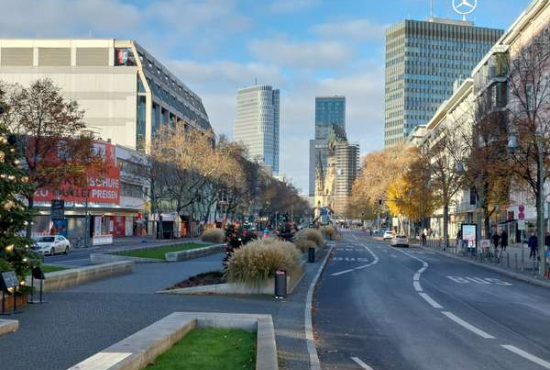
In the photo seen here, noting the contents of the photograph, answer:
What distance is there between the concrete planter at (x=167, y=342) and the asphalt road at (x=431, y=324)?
3.91 ft

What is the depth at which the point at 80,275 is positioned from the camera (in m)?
21.2

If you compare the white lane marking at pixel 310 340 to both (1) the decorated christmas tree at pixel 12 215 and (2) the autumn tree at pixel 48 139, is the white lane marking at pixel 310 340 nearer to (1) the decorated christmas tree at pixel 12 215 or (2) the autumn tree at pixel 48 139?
(1) the decorated christmas tree at pixel 12 215

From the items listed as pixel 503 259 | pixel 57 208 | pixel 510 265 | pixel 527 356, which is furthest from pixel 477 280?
pixel 57 208

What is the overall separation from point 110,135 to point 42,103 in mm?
54207

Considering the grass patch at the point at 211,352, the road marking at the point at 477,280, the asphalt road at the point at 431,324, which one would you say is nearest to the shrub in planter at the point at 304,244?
the road marking at the point at 477,280

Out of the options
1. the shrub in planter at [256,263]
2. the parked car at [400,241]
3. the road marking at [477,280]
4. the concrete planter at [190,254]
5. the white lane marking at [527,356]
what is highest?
the shrub in planter at [256,263]

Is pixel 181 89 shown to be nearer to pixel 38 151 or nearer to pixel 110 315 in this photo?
pixel 38 151

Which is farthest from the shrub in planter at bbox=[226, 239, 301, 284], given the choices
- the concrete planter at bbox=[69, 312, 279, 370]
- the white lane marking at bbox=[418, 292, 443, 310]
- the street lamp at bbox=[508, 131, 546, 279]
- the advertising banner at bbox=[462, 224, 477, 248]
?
the advertising banner at bbox=[462, 224, 477, 248]

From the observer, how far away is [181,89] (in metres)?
120

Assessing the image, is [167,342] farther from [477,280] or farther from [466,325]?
[477,280]

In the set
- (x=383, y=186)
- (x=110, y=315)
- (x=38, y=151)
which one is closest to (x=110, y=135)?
(x=383, y=186)

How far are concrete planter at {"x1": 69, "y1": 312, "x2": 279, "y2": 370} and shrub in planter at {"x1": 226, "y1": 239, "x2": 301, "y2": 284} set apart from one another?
6583 mm

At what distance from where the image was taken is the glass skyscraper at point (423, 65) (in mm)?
166375

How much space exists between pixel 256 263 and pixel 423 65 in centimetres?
15723
